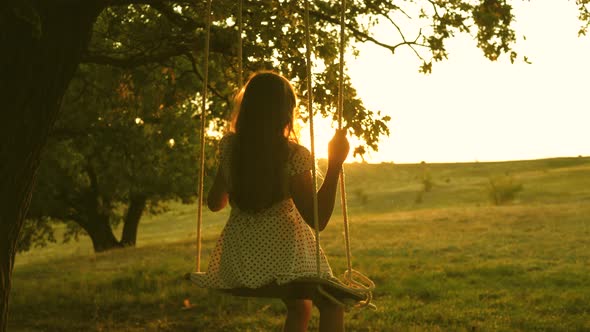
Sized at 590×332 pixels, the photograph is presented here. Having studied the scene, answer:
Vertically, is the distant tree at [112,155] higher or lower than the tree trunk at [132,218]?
higher

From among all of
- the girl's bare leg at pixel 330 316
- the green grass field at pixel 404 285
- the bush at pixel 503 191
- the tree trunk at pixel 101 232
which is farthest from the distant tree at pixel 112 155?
the bush at pixel 503 191

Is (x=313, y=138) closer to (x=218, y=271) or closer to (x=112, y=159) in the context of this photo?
(x=218, y=271)

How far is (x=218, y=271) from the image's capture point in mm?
3645

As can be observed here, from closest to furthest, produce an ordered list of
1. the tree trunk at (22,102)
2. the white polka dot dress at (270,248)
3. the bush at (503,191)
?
the white polka dot dress at (270,248) < the tree trunk at (22,102) < the bush at (503,191)

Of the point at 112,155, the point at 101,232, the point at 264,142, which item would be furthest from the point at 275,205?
the point at 101,232

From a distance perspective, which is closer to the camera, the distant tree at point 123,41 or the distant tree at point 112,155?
the distant tree at point 123,41

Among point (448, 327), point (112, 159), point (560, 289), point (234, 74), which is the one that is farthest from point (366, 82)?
point (112, 159)

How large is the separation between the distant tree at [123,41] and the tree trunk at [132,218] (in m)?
12.5

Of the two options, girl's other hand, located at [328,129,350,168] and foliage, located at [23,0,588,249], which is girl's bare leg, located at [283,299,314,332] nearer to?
girl's other hand, located at [328,129,350,168]

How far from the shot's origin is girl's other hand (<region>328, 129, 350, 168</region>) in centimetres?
345

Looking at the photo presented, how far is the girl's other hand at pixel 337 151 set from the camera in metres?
3.45

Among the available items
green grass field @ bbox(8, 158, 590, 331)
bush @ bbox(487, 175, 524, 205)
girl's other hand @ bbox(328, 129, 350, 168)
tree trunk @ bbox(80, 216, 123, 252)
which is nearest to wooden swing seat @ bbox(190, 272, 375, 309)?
girl's other hand @ bbox(328, 129, 350, 168)

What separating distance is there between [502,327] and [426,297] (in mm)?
2332

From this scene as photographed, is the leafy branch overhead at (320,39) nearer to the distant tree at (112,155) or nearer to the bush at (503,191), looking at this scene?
the distant tree at (112,155)
